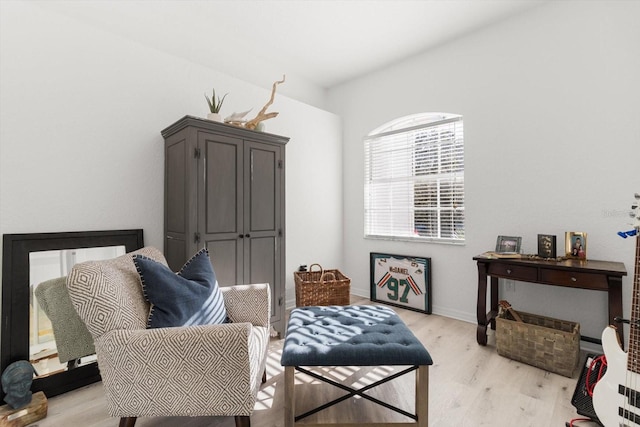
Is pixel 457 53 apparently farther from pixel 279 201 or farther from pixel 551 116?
pixel 279 201

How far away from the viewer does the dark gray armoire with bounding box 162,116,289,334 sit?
2.17 meters

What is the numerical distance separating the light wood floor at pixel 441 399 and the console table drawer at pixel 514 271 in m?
0.61

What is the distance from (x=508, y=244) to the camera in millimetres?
2586

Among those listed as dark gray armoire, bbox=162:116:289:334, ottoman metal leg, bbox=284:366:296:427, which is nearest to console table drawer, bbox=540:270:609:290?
ottoman metal leg, bbox=284:366:296:427

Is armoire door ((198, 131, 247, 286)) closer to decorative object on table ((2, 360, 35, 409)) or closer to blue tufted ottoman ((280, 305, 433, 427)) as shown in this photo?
blue tufted ottoman ((280, 305, 433, 427))

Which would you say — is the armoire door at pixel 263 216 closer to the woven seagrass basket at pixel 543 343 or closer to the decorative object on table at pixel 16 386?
the decorative object on table at pixel 16 386

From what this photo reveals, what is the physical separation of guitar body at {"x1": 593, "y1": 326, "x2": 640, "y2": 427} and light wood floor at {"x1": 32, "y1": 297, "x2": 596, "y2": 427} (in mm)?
217

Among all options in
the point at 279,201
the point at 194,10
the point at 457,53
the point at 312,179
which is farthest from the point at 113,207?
the point at 457,53

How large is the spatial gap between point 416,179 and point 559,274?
5.41ft

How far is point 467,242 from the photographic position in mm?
3008

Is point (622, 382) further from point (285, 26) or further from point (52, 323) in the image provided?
point (285, 26)

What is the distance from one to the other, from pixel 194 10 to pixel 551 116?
3175 millimetres

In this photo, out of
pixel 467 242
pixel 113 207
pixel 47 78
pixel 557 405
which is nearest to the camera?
pixel 557 405

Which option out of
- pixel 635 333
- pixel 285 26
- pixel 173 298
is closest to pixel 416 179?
pixel 285 26
